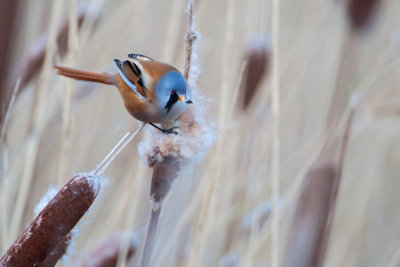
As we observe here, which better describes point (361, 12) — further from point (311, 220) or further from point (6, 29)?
point (6, 29)

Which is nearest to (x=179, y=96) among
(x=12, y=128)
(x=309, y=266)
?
(x=309, y=266)

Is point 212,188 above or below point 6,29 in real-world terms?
below

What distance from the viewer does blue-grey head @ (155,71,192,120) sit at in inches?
26.0


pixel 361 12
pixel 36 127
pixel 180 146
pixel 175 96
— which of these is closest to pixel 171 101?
pixel 175 96

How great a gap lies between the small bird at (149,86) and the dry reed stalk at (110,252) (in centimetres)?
20

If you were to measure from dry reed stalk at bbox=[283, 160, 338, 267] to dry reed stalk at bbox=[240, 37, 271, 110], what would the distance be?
1.04ft

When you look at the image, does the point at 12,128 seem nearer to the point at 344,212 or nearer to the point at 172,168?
the point at 172,168

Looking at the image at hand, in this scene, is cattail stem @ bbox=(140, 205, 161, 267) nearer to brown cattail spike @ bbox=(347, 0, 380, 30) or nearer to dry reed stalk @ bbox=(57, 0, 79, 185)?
dry reed stalk @ bbox=(57, 0, 79, 185)

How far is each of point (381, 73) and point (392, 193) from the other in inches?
26.2

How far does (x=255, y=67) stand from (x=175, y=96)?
1.20 ft

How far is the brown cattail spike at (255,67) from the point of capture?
3.27 ft

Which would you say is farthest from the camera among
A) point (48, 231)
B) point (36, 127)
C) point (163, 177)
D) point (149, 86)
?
point (36, 127)

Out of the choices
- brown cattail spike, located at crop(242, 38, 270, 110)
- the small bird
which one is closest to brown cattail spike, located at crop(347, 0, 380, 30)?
brown cattail spike, located at crop(242, 38, 270, 110)

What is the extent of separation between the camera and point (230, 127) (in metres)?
0.90
